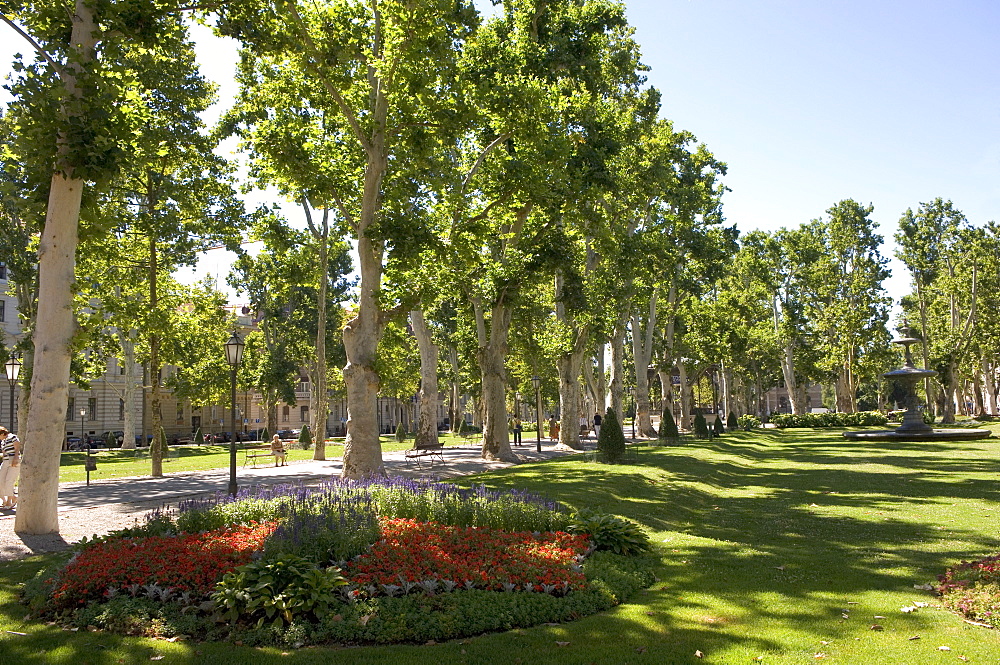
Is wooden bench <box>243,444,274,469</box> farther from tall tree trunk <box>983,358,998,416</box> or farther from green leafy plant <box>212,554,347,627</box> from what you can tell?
tall tree trunk <box>983,358,998,416</box>

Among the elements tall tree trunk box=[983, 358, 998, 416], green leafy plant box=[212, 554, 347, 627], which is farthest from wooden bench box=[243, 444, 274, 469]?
tall tree trunk box=[983, 358, 998, 416]

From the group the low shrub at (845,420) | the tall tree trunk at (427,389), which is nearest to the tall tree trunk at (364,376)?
the tall tree trunk at (427,389)

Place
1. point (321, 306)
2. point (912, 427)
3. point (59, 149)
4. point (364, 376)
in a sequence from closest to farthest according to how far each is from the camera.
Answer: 1. point (59, 149)
2. point (364, 376)
3. point (321, 306)
4. point (912, 427)

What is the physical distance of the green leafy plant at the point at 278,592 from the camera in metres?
6.29

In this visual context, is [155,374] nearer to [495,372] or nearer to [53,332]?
[495,372]

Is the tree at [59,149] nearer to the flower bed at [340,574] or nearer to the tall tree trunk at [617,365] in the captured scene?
the flower bed at [340,574]

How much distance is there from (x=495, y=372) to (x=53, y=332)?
15.0 metres

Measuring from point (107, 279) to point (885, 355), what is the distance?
56162 millimetres

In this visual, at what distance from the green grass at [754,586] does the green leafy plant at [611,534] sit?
46 centimetres

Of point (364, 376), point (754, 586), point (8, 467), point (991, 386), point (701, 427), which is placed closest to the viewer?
point (754, 586)

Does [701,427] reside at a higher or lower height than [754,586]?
higher

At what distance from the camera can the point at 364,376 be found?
17.8 meters

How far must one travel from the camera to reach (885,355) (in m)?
57.2

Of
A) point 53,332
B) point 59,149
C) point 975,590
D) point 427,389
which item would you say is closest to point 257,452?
point 427,389
